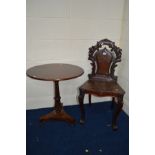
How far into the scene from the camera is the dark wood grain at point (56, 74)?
8.12 feet

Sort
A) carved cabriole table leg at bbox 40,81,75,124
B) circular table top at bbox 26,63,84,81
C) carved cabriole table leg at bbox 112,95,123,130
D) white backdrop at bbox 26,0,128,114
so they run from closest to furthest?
circular table top at bbox 26,63,84,81 → carved cabriole table leg at bbox 112,95,123,130 → carved cabriole table leg at bbox 40,81,75,124 → white backdrop at bbox 26,0,128,114

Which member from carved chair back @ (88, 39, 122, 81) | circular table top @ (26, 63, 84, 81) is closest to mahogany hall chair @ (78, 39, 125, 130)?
carved chair back @ (88, 39, 122, 81)

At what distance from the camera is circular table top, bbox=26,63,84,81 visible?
8.07 ft

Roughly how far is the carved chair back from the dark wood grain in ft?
1.15

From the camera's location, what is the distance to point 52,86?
130 inches

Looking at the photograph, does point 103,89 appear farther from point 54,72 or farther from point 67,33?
point 67,33

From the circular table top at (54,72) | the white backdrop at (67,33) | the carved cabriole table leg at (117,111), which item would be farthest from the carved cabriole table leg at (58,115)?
the carved cabriole table leg at (117,111)

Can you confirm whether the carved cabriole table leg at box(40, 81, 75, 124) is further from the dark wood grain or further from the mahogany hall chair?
the mahogany hall chair

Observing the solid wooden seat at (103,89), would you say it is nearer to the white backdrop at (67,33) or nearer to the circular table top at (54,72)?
the circular table top at (54,72)

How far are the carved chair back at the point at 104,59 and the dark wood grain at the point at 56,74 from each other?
1.15 ft

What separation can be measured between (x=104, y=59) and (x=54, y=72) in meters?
0.81

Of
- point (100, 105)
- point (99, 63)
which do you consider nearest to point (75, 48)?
point (99, 63)
